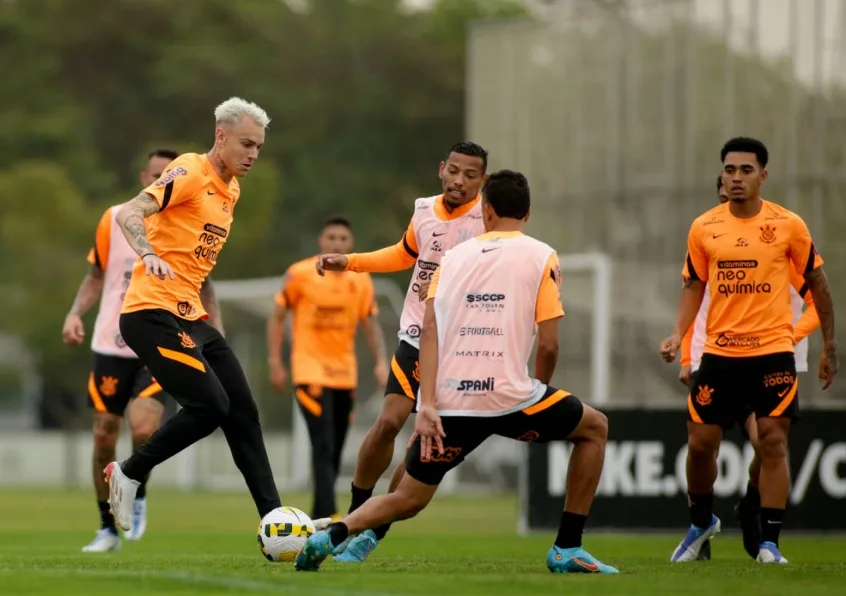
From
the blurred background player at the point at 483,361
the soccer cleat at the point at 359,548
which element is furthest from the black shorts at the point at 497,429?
the soccer cleat at the point at 359,548

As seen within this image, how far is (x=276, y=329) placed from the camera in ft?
56.0

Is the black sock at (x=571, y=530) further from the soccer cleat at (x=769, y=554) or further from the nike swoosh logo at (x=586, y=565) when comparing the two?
the soccer cleat at (x=769, y=554)

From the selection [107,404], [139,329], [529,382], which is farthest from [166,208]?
[107,404]

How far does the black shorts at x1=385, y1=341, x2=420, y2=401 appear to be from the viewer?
11.0 meters

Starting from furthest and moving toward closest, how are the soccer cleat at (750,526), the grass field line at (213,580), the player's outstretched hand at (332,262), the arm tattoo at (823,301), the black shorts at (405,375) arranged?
1. the soccer cleat at (750,526)
2. the arm tattoo at (823,301)
3. the black shorts at (405,375)
4. the player's outstretched hand at (332,262)
5. the grass field line at (213,580)

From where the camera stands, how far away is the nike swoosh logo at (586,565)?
31.0ft

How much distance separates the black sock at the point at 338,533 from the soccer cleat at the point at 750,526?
13.9ft

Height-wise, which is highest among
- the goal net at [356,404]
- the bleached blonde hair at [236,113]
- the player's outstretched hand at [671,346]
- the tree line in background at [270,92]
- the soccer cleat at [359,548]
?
the tree line in background at [270,92]

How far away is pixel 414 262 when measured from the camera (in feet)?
37.5

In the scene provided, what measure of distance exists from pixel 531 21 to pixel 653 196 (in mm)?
4137

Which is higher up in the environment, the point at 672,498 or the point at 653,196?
the point at 653,196

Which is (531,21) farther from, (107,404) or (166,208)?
(166,208)

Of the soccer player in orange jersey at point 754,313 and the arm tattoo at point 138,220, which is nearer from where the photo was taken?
the arm tattoo at point 138,220

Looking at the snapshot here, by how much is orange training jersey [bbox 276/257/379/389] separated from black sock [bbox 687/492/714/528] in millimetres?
5040
